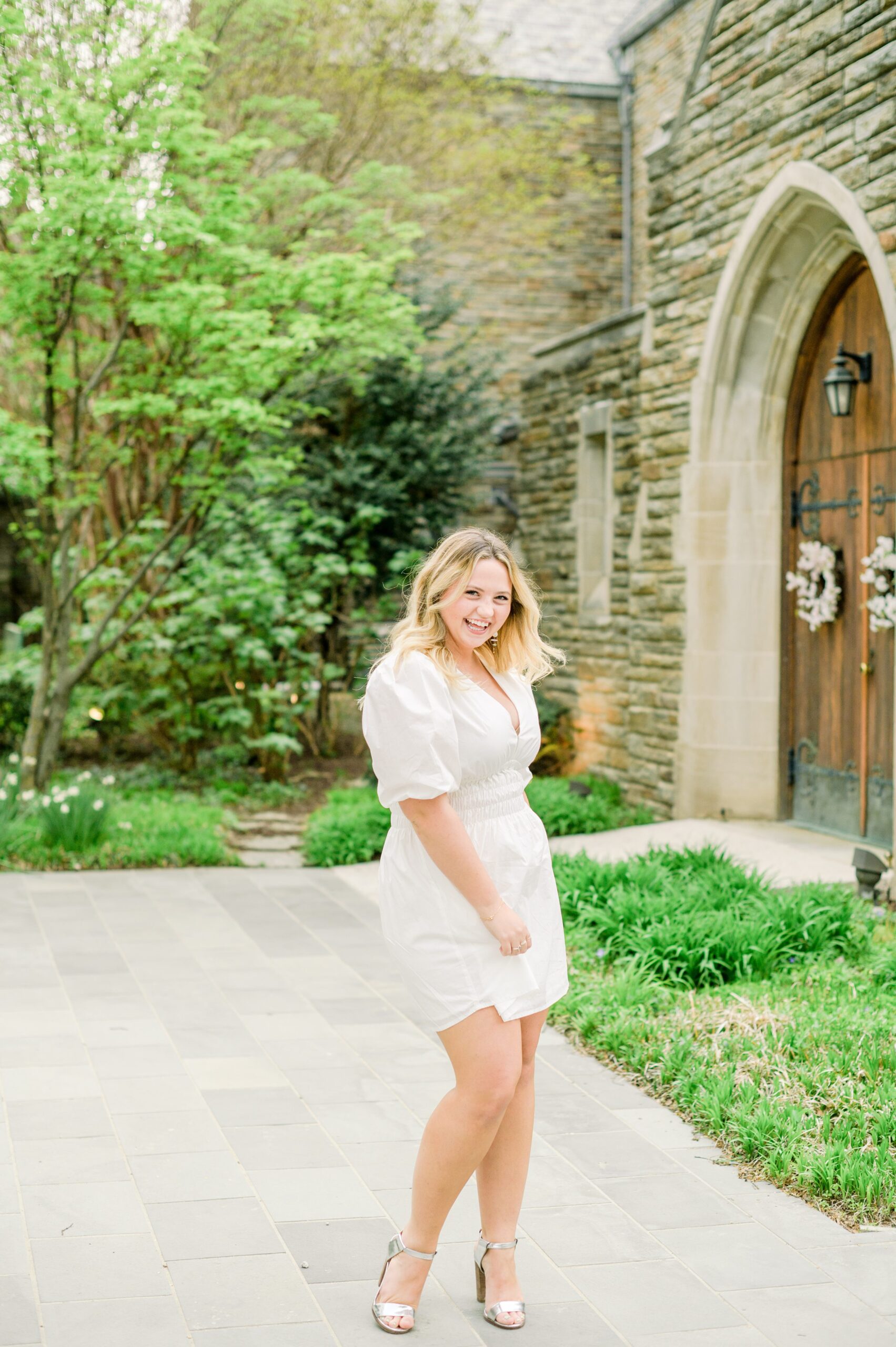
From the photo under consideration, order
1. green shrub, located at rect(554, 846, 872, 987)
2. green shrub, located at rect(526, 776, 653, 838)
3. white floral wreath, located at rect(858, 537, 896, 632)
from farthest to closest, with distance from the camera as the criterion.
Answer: green shrub, located at rect(526, 776, 653, 838) → white floral wreath, located at rect(858, 537, 896, 632) → green shrub, located at rect(554, 846, 872, 987)

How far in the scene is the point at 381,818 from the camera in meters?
8.72

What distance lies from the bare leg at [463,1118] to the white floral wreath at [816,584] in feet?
18.6

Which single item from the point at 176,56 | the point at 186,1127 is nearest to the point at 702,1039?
the point at 186,1127

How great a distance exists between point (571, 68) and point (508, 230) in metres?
2.05

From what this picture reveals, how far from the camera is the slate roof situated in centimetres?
1461

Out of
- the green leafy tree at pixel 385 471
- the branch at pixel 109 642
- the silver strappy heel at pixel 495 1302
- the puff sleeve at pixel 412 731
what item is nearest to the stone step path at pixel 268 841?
the branch at pixel 109 642

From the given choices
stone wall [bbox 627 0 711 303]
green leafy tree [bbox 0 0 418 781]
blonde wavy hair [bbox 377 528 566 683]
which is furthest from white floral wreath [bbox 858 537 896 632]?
stone wall [bbox 627 0 711 303]

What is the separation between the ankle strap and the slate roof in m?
13.4

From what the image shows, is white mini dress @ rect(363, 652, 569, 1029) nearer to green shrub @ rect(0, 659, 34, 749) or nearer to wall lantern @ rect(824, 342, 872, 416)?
wall lantern @ rect(824, 342, 872, 416)

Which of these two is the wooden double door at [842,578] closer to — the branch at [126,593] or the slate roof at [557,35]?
the branch at [126,593]

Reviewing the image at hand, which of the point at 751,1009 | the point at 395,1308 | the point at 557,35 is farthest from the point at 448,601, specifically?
the point at 557,35

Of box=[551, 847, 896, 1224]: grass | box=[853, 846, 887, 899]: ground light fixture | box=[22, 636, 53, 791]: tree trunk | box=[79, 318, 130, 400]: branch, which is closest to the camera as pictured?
box=[551, 847, 896, 1224]: grass

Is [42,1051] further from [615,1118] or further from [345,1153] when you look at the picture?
[615,1118]

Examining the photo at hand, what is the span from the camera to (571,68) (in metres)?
14.7
